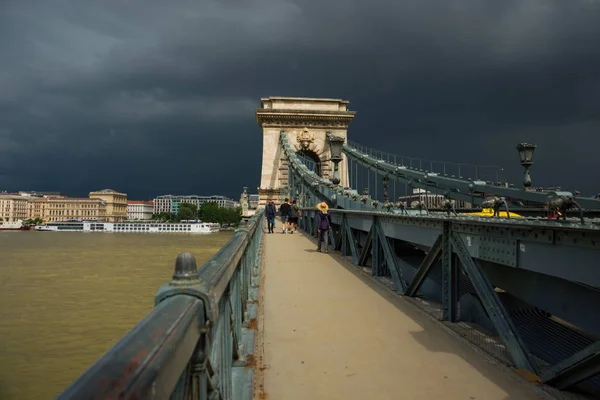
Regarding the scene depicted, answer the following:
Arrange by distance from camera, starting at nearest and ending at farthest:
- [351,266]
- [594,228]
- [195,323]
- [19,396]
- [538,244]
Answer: [195,323]
[594,228]
[538,244]
[19,396]
[351,266]

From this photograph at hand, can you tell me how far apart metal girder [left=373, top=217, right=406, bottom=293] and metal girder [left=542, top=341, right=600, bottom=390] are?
9.91 ft

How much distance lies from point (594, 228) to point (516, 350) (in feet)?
3.79

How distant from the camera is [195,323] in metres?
1.12

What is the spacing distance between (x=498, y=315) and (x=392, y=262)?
2841 mm

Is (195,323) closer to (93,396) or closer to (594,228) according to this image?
(93,396)

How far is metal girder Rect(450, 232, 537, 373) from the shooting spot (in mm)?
3252

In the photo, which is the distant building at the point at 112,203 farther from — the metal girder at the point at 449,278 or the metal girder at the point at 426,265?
the metal girder at the point at 449,278

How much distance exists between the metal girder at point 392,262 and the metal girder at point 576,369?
3.02 metres

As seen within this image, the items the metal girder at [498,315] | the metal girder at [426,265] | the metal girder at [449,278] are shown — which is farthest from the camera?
the metal girder at [426,265]

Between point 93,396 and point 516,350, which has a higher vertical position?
point 93,396

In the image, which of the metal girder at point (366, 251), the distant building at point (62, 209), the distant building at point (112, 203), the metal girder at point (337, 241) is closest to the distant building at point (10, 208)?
the distant building at point (62, 209)

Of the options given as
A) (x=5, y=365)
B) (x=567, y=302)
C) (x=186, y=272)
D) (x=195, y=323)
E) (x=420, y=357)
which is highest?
(x=186, y=272)

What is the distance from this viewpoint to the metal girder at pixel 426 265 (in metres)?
4.73

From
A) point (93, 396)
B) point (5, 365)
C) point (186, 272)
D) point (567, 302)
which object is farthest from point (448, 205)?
point (5, 365)
